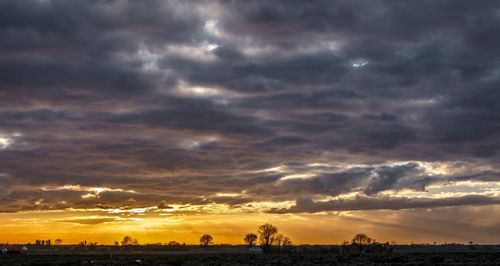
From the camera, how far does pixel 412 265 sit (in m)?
90.0

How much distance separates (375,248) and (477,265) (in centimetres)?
9918

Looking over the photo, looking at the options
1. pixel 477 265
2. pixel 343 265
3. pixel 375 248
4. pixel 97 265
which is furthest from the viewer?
pixel 375 248

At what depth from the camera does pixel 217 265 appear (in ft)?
311

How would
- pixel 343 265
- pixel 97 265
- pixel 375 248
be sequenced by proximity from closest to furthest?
pixel 343 265 → pixel 97 265 → pixel 375 248

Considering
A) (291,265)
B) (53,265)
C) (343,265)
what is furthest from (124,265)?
(343,265)

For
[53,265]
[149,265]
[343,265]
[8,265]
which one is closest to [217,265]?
[149,265]

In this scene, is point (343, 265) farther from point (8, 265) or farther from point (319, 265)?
point (8, 265)

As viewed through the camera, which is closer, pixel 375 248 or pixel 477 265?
pixel 477 265

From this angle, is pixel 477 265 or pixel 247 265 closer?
pixel 477 265

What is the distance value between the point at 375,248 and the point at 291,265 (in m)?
96.7

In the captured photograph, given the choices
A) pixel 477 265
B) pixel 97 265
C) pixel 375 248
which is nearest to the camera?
pixel 477 265

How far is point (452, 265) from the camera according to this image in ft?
292

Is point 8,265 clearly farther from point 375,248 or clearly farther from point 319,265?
point 375,248

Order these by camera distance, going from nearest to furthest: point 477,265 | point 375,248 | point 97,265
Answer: point 477,265
point 97,265
point 375,248
